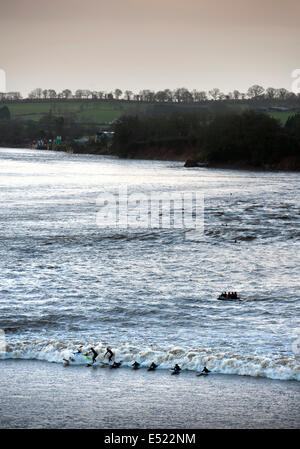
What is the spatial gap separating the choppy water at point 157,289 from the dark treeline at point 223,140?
65533mm

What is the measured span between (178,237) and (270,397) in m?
26.3

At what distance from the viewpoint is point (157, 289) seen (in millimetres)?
29109

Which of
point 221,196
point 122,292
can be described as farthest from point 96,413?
point 221,196

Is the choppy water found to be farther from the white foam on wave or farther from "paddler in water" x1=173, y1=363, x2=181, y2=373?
"paddler in water" x1=173, y1=363, x2=181, y2=373

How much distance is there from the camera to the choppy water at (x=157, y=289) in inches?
821

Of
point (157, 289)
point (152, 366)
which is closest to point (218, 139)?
point (157, 289)

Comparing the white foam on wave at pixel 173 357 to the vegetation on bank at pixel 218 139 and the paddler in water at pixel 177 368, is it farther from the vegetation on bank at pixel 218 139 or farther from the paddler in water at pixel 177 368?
the vegetation on bank at pixel 218 139

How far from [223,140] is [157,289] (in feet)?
321

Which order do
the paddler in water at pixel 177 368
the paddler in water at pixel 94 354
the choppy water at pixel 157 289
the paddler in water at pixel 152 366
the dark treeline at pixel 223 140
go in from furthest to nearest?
the dark treeline at pixel 223 140
the choppy water at pixel 157 289
the paddler in water at pixel 94 354
the paddler in water at pixel 152 366
the paddler in water at pixel 177 368

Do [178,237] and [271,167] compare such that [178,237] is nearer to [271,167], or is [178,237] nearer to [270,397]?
[270,397]

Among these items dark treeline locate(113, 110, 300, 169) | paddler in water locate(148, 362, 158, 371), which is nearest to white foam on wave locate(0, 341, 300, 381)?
paddler in water locate(148, 362, 158, 371)

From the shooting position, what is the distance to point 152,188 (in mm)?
78750

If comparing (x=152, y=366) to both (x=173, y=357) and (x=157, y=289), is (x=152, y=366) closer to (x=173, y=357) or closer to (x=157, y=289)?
(x=173, y=357)

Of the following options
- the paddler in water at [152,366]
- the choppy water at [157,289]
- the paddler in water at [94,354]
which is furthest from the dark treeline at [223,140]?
the paddler in water at [152,366]
